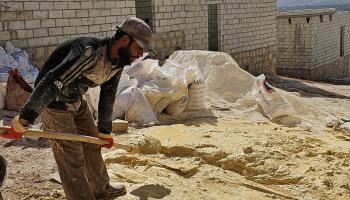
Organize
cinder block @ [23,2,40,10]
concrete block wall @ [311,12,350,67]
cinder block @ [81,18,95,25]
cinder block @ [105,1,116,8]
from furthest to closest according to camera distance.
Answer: concrete block wall @ [311,12,350,67] → cinder block @ [105,1,116,8] → cinder block @ [81,18,95,25] → cinder block @ [23,2,40,10]

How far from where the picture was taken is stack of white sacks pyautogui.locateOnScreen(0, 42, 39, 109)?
6707 millimetres

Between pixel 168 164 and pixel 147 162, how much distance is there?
0.21 metres

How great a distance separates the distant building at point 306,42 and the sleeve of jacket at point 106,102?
47.4 feet

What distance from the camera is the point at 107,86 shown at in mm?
3287

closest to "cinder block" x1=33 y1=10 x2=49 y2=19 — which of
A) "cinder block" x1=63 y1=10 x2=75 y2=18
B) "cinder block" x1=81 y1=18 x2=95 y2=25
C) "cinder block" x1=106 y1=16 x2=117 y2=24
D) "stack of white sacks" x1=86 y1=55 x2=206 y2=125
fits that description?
"cinder block" x1=63 y1=10 x2=75 y2=18

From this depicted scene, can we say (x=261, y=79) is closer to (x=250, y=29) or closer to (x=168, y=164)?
(x=168, y=164)

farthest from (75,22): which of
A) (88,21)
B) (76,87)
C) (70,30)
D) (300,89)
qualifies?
(300,89)

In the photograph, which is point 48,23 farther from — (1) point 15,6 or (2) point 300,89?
(2) point 300,89

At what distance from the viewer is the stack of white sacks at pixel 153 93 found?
5.79m

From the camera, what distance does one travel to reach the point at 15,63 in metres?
6.87

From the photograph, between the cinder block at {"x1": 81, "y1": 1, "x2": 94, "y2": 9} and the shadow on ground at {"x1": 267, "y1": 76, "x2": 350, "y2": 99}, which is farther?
the shadow on ground at {"x1": 267, "y1": 76, "x2": 350, "y2": 99}

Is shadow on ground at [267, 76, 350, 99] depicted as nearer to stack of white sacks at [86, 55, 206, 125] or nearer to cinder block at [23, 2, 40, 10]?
stack of white sacks at [86, 55, 206, 125]

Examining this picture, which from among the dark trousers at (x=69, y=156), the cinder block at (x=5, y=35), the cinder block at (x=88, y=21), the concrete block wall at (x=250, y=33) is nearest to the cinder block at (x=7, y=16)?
the cinder block at (x=5, y=35)

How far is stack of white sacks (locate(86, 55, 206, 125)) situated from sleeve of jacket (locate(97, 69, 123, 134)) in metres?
2.35
